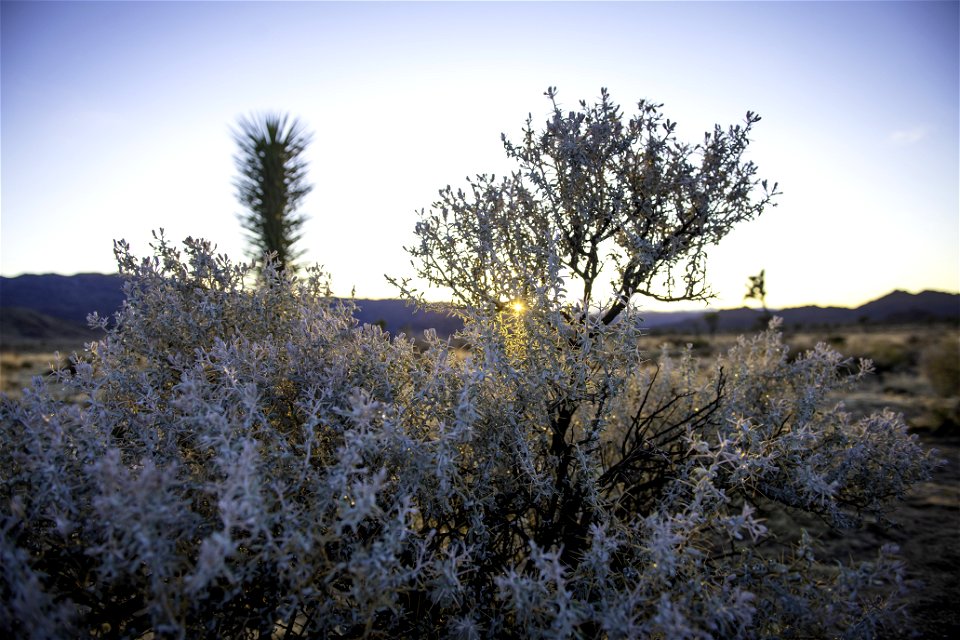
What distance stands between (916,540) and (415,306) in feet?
18.4

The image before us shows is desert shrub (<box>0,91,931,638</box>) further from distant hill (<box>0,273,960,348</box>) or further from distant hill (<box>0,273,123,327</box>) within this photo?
distant hill (<box>0,273,123,327</box>)

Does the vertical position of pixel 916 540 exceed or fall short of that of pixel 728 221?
it falls short

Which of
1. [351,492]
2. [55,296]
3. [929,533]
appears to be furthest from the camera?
[55,296]

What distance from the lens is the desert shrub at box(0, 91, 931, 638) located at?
1786mm

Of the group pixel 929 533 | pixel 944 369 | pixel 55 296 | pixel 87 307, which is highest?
pixel 55 296

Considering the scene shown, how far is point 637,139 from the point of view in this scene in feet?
10.8

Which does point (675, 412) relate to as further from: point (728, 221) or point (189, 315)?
point (189, 315)

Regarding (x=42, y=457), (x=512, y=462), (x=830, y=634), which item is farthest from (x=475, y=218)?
(x=830, y=634)

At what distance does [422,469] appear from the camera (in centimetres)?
208

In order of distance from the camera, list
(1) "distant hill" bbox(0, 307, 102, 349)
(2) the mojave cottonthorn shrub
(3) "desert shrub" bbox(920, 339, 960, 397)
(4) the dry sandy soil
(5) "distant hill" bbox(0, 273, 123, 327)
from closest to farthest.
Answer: (2) the mojave cottonthorn shrub
(4) the dry sandy soil
(3) "desert shrub" bbox(920, 339, 960, 397)
(1) "distant hill" bbox(0, 307, 102, 349)
(5) "distant hill" bbox(0, 273, 123, 327)

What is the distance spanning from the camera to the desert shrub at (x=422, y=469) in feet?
5.86

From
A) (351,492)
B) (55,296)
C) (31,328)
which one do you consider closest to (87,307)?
(55,296)

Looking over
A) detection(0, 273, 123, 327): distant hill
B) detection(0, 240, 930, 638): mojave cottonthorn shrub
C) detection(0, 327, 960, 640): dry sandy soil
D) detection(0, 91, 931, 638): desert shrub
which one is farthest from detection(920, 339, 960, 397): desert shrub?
detection(0, 273, 123, 327): distant hill

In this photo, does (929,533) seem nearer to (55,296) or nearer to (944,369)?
(944,369)
